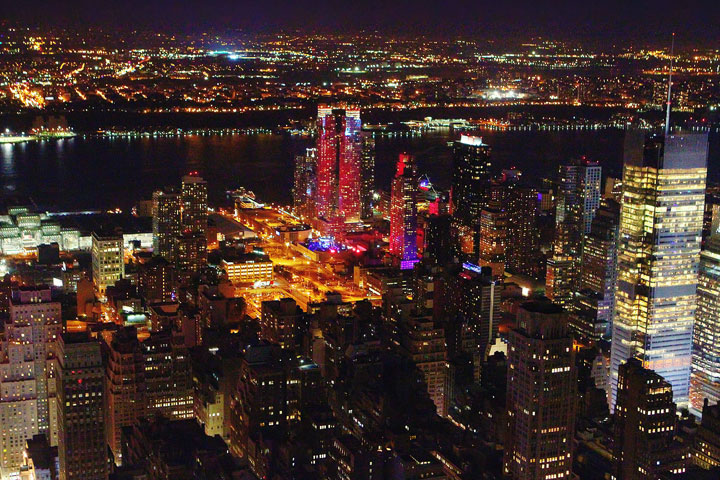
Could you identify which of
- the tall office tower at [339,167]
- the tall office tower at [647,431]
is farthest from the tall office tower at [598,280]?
the tall office tower at [339,167]

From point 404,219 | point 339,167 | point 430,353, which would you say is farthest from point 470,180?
point 430,353

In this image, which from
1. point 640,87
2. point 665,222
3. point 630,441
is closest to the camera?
point 630,441

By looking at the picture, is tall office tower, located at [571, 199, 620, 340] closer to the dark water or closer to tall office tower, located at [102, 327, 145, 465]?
tall office tower, located at [102, 327, 145, 465]

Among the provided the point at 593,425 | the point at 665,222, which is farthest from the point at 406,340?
the point at 665,222

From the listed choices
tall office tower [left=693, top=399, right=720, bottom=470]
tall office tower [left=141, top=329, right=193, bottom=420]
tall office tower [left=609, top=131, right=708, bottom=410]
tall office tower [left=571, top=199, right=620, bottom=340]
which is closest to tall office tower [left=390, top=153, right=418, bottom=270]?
tall office tower [left=571, top=199, right=620, bottom=340]

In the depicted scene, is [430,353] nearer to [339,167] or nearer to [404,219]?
[404,219]

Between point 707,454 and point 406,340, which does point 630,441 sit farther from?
point 406,340
